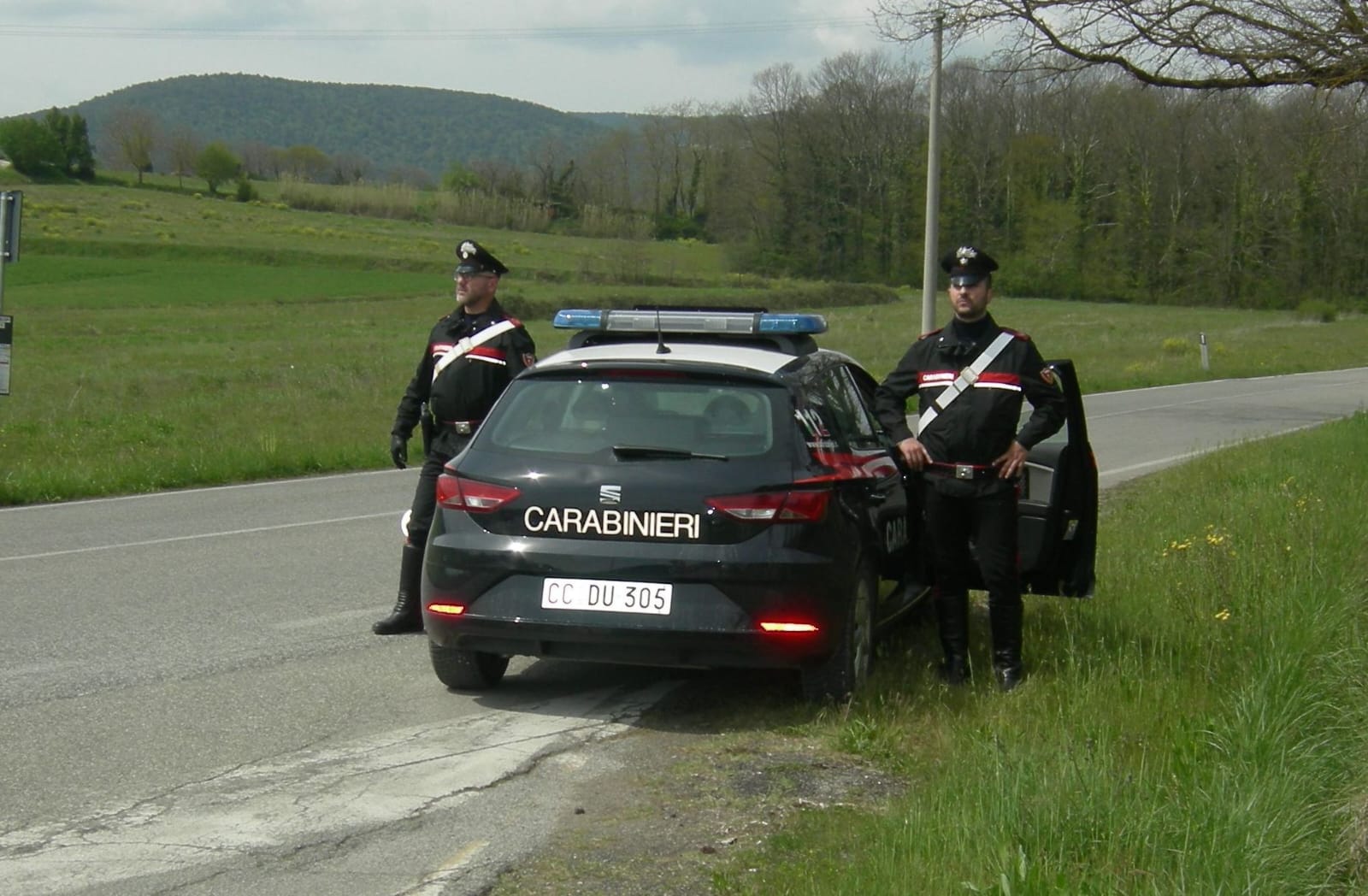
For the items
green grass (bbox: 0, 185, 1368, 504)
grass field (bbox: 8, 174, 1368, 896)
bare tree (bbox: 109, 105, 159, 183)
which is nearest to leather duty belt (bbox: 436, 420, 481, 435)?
grass field (bbox: 8, 174, 1368, 896)

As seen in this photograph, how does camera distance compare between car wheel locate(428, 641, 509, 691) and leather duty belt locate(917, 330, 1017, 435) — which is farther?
car wheel locate(428, 641, 509, 691)

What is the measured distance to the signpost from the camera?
612 inches

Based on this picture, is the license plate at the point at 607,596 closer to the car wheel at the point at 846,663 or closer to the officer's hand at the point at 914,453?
the car wheel at the point at 846,663

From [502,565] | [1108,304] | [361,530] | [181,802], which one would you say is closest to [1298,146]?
[361,530]

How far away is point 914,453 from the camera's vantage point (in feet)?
22.2

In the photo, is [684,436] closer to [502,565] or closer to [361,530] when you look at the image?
[502,565]

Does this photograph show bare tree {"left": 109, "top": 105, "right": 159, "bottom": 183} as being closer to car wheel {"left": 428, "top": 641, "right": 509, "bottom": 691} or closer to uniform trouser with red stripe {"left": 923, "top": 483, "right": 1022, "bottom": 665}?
car wheel {"left": 428, "top": 641, "right": 509, "bottom": 691}

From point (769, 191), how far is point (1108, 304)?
22.6m

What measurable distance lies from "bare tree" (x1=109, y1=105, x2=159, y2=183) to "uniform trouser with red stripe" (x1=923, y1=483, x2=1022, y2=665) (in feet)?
511

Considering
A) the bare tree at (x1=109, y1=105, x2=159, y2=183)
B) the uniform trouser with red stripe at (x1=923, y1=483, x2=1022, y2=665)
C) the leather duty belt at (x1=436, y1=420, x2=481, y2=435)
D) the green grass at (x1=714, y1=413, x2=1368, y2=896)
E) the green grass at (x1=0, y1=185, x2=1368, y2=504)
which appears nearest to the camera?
the green grass at (x1=714, y1=413, x2=1368, y2=896)

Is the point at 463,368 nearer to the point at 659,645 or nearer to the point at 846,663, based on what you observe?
the point at 659,645

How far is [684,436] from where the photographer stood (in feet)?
21.3

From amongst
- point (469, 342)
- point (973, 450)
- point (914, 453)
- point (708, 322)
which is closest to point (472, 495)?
point (708, 322)

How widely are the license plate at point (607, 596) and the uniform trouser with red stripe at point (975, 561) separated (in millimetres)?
1344
